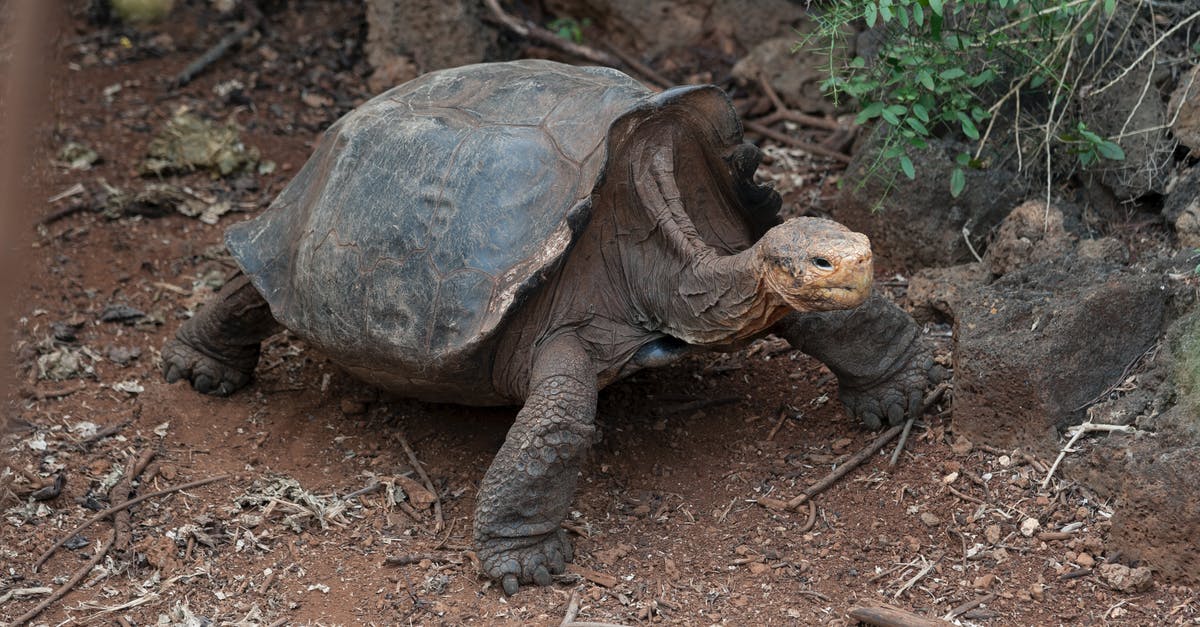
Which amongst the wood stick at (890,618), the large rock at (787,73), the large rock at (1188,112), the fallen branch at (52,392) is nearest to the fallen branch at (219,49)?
the fallen branch at (52,392)

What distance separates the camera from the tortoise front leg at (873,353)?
14.9 feet

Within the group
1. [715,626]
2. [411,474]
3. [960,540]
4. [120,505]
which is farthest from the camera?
[411,474]

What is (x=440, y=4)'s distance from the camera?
751cm

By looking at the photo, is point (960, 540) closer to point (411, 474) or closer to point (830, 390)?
point (830, 390)

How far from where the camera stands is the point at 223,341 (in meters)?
5.33

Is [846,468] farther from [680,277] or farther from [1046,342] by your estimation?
[680,277]

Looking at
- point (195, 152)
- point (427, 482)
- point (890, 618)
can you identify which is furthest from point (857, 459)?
point (195, 152)

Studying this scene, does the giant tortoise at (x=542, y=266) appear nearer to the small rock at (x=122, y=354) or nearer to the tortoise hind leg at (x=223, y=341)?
the tortoise hind leg at (x=223, y=341)

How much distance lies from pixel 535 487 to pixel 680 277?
90 cm

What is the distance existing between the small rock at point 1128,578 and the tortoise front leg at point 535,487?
1.73 m

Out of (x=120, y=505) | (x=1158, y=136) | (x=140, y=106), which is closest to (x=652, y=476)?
(x=120, y=505)

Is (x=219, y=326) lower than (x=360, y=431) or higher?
higher

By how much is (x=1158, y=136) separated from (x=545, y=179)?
109 inches

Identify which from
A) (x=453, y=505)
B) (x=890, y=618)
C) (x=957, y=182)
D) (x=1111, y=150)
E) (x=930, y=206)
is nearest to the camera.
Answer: (x=890, y=618)
